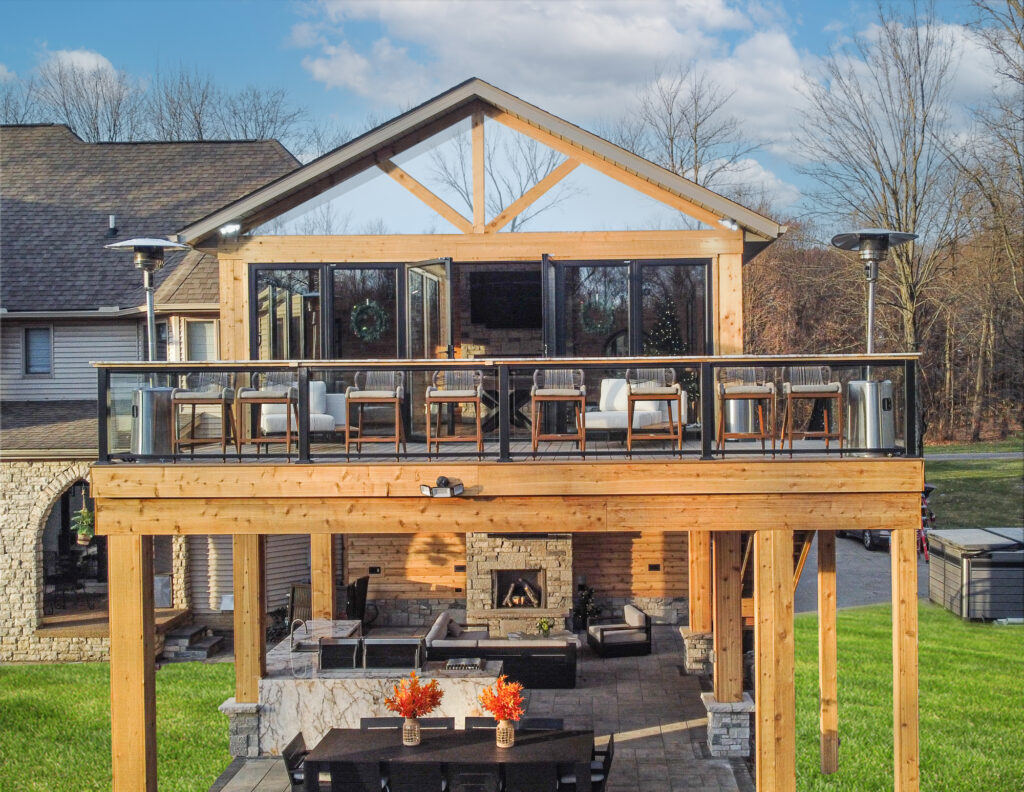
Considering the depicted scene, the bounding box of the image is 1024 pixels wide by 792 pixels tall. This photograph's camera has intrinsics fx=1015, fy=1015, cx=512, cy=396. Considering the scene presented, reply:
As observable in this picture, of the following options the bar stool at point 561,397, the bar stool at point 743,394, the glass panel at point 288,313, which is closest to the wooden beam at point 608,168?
the bar stool at point 743,394

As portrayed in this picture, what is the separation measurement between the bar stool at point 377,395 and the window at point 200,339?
760 cm

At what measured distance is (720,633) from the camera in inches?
462

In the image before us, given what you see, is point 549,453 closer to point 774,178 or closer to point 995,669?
point 995,669

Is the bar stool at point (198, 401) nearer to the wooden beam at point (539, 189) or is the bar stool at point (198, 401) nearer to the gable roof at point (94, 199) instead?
the wooden beam at point (539, 189)

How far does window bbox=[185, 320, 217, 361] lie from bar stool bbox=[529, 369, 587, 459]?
8549 millimetres

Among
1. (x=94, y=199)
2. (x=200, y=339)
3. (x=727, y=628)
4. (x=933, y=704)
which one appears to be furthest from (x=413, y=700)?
(x=94, y=199)

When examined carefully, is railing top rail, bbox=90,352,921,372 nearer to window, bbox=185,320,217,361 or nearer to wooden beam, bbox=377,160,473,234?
wooden beam, bbox=377,160,473,234

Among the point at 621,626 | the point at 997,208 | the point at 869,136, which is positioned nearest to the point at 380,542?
the point at 621,626

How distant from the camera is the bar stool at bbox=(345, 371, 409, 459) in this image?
32.9 ft

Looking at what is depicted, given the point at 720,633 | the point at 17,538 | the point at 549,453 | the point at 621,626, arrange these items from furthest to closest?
the point at 17,538
the point at 621,626
the point at 720,633
the point at 549,453

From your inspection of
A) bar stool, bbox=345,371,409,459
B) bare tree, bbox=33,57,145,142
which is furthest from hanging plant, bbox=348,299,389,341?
bare tree, bbox=33,57,145,142

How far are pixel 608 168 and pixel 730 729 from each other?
6622mm

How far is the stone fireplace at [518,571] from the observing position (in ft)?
53.5

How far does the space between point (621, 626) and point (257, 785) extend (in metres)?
6.66
